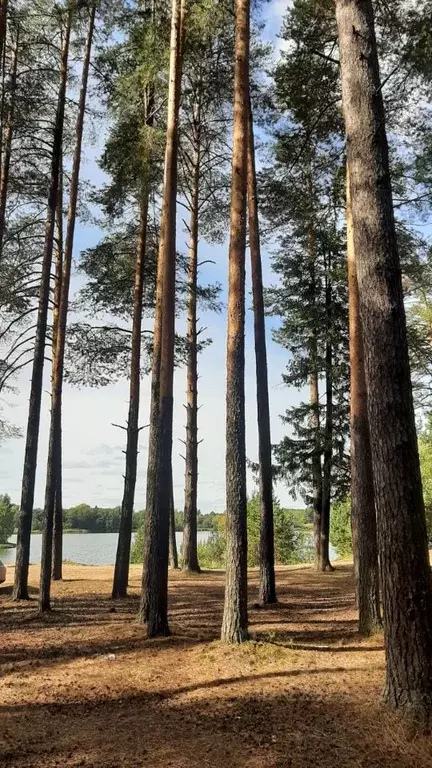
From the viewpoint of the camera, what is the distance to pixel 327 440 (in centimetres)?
1469

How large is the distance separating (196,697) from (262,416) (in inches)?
231

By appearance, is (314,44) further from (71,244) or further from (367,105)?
(71,244)

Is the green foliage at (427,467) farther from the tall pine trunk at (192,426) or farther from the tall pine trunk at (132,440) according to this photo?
the tall pine trunk at (132,440)

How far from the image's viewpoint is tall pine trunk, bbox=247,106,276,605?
9.73m

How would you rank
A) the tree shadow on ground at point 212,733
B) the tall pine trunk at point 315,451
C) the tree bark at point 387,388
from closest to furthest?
the tree shadow on ground at point 212,733 → the tree bark at point 387,388 → the tall pine trunk at point 315,451

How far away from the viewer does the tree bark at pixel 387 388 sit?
153 inches

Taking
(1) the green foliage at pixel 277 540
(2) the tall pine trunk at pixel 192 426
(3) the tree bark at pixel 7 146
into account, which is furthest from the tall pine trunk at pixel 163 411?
(1) the green foliage at pixel 277 540

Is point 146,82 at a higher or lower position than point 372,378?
higher

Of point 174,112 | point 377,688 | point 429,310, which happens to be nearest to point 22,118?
point 174,112

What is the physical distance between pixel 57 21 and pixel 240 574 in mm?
11816

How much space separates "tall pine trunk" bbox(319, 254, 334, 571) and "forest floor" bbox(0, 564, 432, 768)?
6458 millimetres

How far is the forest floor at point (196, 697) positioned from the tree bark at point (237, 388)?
522mm

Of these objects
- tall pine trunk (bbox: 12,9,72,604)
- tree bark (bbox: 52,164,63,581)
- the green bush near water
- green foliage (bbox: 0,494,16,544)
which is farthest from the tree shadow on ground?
green foliage (bbox: 0,494,16,544)

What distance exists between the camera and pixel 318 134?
849cm
